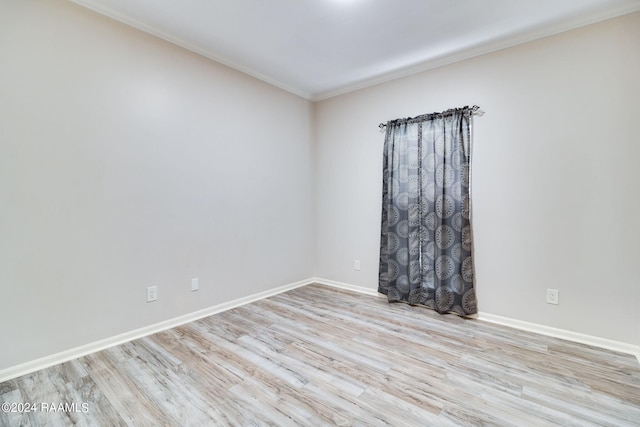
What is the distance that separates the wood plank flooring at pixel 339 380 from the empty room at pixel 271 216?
2 cm

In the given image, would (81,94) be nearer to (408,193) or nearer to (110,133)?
→ (110,133)

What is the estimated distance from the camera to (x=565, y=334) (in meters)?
2.45

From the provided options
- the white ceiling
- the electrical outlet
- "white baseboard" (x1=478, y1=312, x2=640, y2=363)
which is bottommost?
"white baseboard" (x1=478, y1=312, x2=640, y2=363)

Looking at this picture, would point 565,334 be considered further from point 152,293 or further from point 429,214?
point 152,293

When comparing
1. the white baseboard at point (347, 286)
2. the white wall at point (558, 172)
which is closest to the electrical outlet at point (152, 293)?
the white baseboard at point (347, 286)

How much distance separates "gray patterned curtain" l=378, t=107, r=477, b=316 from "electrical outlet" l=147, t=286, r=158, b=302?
2.30 meters

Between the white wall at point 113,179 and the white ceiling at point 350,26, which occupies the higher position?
the white ceiling at point 350,26

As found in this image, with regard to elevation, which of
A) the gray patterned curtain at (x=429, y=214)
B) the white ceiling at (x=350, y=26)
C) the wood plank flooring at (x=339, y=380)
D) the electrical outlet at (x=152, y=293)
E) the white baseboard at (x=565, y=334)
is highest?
the white ceiling at (x=350, y=26)

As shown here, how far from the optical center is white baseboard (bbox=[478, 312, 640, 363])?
223 cm

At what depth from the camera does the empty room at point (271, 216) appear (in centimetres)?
182

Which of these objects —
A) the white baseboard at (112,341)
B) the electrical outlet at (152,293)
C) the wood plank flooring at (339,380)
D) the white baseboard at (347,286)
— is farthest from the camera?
the white baseboard at (347,286)

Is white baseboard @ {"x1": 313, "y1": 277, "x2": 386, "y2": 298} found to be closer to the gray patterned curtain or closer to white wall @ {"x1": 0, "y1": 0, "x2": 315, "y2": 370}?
the gray patterned curtain

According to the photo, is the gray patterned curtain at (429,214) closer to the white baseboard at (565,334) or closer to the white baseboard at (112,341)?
the white baseboard at (565,334)

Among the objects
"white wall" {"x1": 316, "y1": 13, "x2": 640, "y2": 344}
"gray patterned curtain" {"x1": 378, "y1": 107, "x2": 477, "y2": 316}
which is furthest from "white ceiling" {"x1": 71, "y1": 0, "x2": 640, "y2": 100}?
"gray patterned curtain" {"x1": 378, "y1": 107, "x2": 477, "y2": 316}
